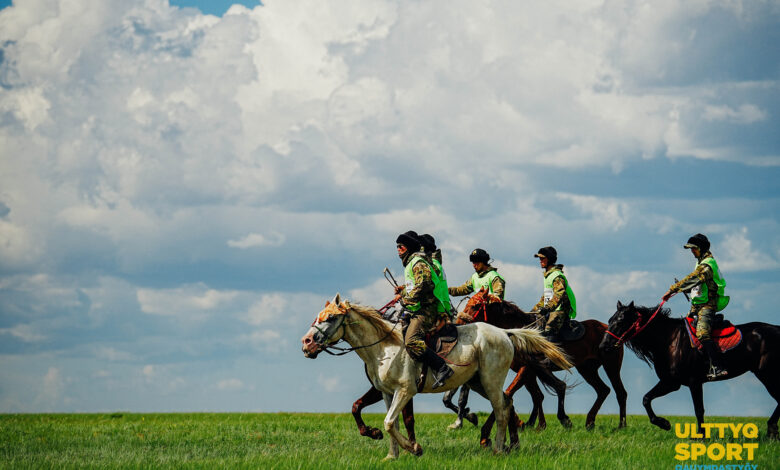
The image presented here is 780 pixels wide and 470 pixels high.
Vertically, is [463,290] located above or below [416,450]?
above

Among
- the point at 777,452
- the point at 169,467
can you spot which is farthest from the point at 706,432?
the point at 169,467

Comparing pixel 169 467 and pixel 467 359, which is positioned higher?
pixel 467 359

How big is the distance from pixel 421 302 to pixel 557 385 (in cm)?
508

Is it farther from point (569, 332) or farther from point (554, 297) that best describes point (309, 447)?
point (569, 332)

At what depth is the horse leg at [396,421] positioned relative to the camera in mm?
11055

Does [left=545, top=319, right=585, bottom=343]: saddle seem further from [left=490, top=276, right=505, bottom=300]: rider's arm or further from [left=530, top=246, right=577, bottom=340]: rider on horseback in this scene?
[left=490, top=276, right=505, bottom=300]: rider's arm

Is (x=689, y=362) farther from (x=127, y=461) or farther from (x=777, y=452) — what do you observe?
(x=127, y=461)

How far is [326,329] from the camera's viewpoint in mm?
11156

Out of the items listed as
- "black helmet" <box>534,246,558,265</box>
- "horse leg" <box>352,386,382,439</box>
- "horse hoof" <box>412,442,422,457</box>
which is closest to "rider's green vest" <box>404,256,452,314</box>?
"horse leg" <box>352,386,382,439</box>

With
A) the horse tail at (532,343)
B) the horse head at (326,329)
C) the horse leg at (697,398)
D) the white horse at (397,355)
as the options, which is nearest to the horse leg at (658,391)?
the horse leg at (697,398)

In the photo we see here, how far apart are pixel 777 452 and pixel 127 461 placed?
9932 millimetres

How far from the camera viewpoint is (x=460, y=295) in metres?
15.4

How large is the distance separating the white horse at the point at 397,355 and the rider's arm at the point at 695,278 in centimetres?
391

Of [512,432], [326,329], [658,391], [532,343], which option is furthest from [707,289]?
[326,329]
